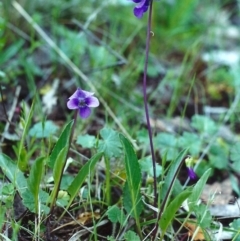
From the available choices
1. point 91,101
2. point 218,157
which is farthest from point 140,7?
point 218,157

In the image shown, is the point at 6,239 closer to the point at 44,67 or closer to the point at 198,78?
the point at 44,67

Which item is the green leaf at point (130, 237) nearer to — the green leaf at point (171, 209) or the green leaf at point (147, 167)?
the green leaf at point (171, 209)

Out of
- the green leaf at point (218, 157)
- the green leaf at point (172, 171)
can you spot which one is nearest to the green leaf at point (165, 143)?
the green leaf at point (218, 157)

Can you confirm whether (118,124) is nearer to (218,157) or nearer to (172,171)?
(218,157)

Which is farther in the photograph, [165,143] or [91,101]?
[165,143]

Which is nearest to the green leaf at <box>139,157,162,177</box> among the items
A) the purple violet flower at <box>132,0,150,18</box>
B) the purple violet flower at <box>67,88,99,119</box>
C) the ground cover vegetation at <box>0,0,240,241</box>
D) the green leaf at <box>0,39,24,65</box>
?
the ground cover vegetation at <box>0,0,240,241</box>

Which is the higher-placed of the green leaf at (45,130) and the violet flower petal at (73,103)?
the violet flower petal at (73,103)
